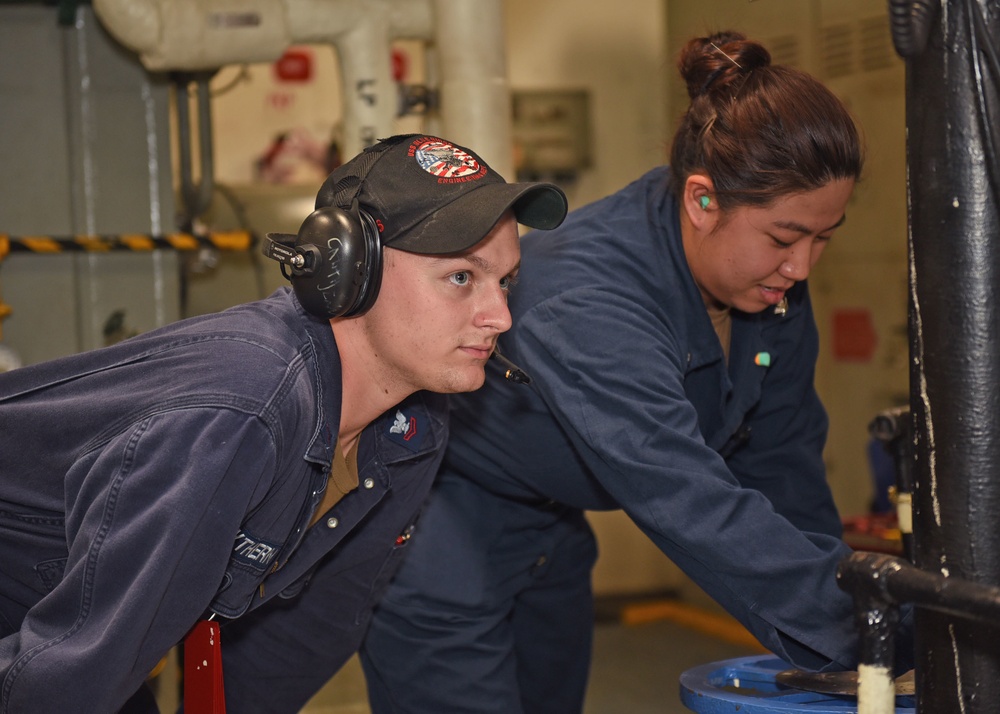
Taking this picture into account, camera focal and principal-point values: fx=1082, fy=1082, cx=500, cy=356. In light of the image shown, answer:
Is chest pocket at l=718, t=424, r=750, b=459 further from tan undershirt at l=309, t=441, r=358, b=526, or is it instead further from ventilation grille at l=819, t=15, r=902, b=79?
ventilation grille at l=819, t=15, r=902, b=79

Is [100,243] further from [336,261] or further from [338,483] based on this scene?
[336,261]

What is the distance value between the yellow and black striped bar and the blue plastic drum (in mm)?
1900

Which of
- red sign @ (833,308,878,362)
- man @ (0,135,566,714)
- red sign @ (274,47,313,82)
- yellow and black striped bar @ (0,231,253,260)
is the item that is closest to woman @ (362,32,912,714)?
man @ (0,135,566,714)

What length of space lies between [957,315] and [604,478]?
56 cm

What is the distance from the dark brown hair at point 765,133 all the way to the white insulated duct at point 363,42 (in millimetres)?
1180

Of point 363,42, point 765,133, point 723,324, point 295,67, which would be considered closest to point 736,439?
point 723,324

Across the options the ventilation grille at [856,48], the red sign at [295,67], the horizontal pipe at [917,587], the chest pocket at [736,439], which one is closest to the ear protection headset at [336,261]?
the horizontal pipe at [917,587]

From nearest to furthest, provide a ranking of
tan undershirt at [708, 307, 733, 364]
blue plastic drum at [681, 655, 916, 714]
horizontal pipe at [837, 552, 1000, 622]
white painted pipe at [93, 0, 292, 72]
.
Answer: horizontal pipe at [837, 552, 1000, 622]
blue plastic drum at [681, 655, 916, 714]
tan undershirt at [708, 307, 733, 364]
white painted pipe at [93, 0, 292, 72]

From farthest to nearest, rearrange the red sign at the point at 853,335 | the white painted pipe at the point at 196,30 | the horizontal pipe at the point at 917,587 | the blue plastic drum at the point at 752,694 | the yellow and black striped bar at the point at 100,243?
the red sign at the point at 853,335, the yellow and black striped bar at the point at 100,243, the white painted pipe at the point at 196,30, the blue plastic drum at the point at 752,694, the horizontal pipe at the point at 917,587

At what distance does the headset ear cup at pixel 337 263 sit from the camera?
1241 mm

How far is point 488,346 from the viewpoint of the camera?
1.35 m

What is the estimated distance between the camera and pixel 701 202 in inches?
61.3

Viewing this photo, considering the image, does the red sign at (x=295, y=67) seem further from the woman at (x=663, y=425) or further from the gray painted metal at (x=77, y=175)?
the woman at (x=663, y=425)

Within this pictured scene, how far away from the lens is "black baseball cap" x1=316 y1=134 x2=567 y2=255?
1247 millimetres
